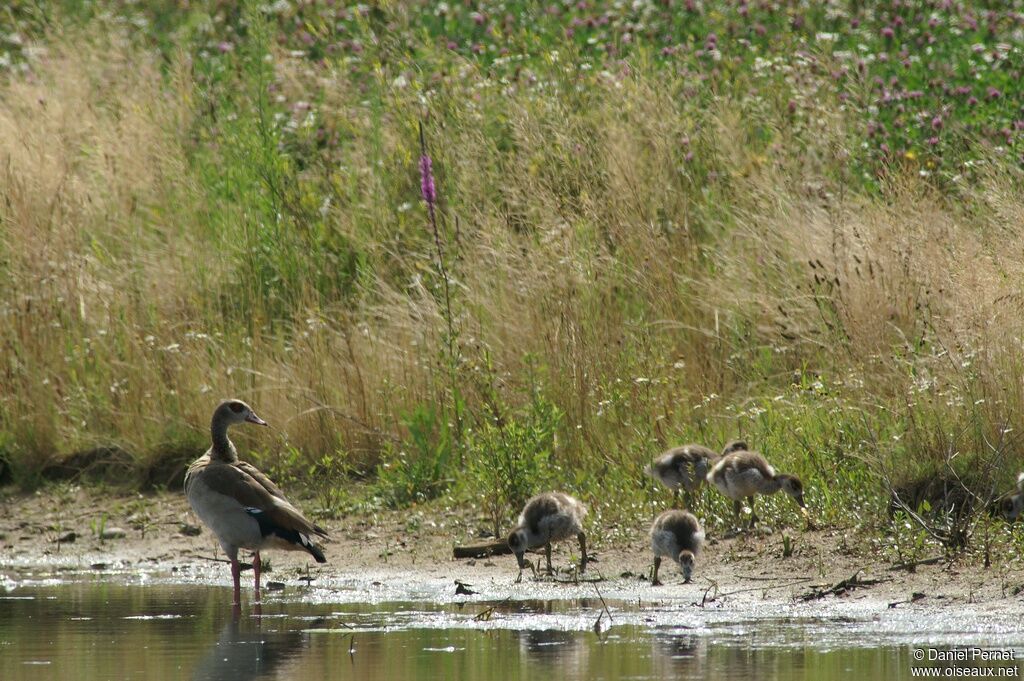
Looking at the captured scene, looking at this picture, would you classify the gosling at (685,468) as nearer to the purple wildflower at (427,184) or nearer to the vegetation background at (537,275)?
the vegetation background at (537,275)

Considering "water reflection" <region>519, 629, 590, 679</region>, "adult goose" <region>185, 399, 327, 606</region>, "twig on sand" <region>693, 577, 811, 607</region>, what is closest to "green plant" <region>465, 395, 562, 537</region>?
"adult goose" <region>185, 399, 327, 606</region>

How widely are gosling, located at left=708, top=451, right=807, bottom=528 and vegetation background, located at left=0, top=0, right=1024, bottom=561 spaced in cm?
22

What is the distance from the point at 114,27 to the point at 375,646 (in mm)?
15201

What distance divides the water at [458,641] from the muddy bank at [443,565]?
329 millimetres

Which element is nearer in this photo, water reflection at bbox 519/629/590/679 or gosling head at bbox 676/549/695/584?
water reflection at bbox 519/629/590/679

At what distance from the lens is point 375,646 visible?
7117mm

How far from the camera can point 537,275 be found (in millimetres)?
11234

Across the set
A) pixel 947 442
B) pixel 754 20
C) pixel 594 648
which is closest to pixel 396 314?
pixel 947 442

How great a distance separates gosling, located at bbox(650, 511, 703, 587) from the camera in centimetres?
826

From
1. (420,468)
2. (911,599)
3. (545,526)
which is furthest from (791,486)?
(420,468)

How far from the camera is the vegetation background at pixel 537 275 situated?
32.1 feet

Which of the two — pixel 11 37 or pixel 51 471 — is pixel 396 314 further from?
pixel 11 37

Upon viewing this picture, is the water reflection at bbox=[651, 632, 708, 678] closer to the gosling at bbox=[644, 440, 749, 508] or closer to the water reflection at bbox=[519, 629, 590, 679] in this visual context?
the water reflection at bbox=[519, 629, 590, 679]

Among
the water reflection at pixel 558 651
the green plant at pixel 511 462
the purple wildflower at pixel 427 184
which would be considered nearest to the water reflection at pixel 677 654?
the water reflection at pixel 558 651
